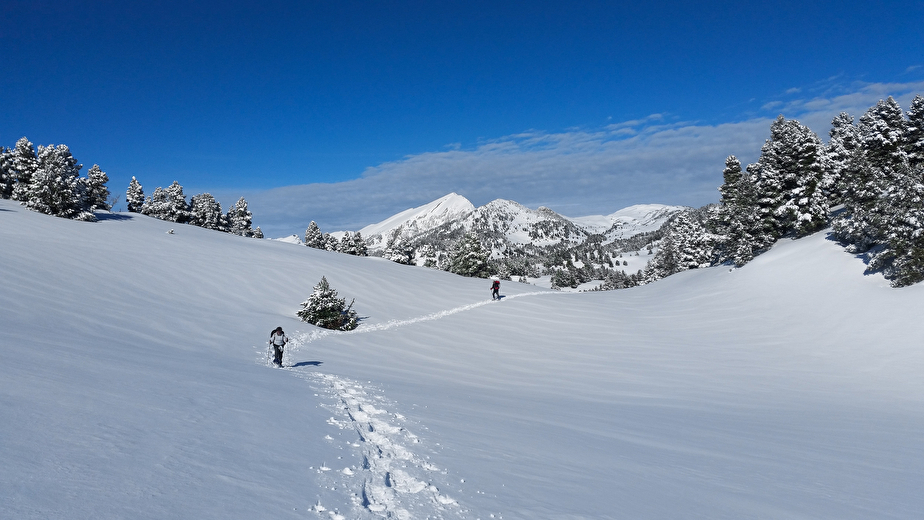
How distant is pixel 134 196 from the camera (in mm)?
71750

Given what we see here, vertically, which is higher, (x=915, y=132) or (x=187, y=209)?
(x=915, y=132)

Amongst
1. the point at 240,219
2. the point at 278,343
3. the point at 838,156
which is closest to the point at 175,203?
the point at 240,219

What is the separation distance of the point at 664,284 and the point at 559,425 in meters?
37.8

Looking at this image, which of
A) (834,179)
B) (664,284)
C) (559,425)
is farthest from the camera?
(664,284)

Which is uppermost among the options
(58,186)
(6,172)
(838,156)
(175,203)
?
(838,156)

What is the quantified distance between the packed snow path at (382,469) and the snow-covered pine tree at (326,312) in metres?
14.6

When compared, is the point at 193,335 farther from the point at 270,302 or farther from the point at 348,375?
the point at 270,302

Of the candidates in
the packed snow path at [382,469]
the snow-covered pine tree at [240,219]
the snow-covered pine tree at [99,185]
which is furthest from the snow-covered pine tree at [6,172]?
the packed snow path at [382,469]

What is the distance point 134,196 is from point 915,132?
311 feet

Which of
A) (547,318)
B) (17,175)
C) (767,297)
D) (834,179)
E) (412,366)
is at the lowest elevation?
(412,366)

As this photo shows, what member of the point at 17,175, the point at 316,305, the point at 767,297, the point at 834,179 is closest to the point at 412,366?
the point at 316,305

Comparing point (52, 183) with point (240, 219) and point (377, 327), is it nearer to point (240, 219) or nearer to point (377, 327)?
point (377, 327)

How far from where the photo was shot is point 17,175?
46625 mm

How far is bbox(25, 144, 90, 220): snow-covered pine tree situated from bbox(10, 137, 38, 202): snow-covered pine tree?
6153 mm
